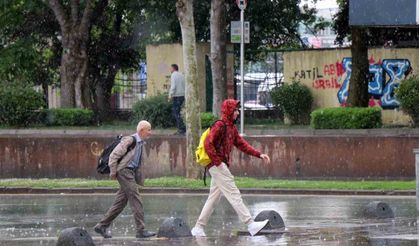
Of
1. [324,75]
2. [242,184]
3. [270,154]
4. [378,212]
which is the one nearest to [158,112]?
[324,75]

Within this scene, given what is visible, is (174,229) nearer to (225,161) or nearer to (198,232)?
(198,232)

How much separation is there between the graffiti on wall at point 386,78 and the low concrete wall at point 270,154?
5962 mm

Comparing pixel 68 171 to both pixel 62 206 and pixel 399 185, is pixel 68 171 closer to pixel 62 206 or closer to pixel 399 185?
pixel 62 206

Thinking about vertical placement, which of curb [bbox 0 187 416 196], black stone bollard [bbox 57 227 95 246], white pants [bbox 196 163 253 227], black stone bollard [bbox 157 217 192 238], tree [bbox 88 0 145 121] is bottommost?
curb [bbox 0 187 416 196]

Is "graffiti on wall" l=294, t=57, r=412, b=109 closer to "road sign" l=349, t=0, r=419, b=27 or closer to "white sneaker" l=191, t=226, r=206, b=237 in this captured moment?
"road sign" l=349, t=0, r=419, b=27

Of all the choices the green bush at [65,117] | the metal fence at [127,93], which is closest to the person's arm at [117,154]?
the green bush at [65,117]

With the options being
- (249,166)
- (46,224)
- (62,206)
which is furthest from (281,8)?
(46,224)

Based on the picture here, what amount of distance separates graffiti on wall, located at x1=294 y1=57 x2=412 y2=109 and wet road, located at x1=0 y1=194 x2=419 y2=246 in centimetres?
1176

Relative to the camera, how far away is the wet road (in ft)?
49.2

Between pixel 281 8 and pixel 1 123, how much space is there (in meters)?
9.93

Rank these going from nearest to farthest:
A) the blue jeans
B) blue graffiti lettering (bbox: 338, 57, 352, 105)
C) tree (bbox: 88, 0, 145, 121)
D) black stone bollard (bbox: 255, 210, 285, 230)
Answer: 1. black stone bollard (bbox: 255, 210, 285, 230)
2. the blue jeans
3. blue graffiti lettering (bbox: 338, 57, 352, 105)
4. tree (bbox: 88, 0, 145, 121)

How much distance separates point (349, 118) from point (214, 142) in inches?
575

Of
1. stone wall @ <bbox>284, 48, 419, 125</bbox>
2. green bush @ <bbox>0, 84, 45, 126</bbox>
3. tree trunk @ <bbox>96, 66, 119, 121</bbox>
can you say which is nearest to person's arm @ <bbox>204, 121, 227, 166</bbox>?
stone wall @ <bbox>284, 48, 419, 125</bbox>

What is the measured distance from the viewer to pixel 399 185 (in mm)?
24266
